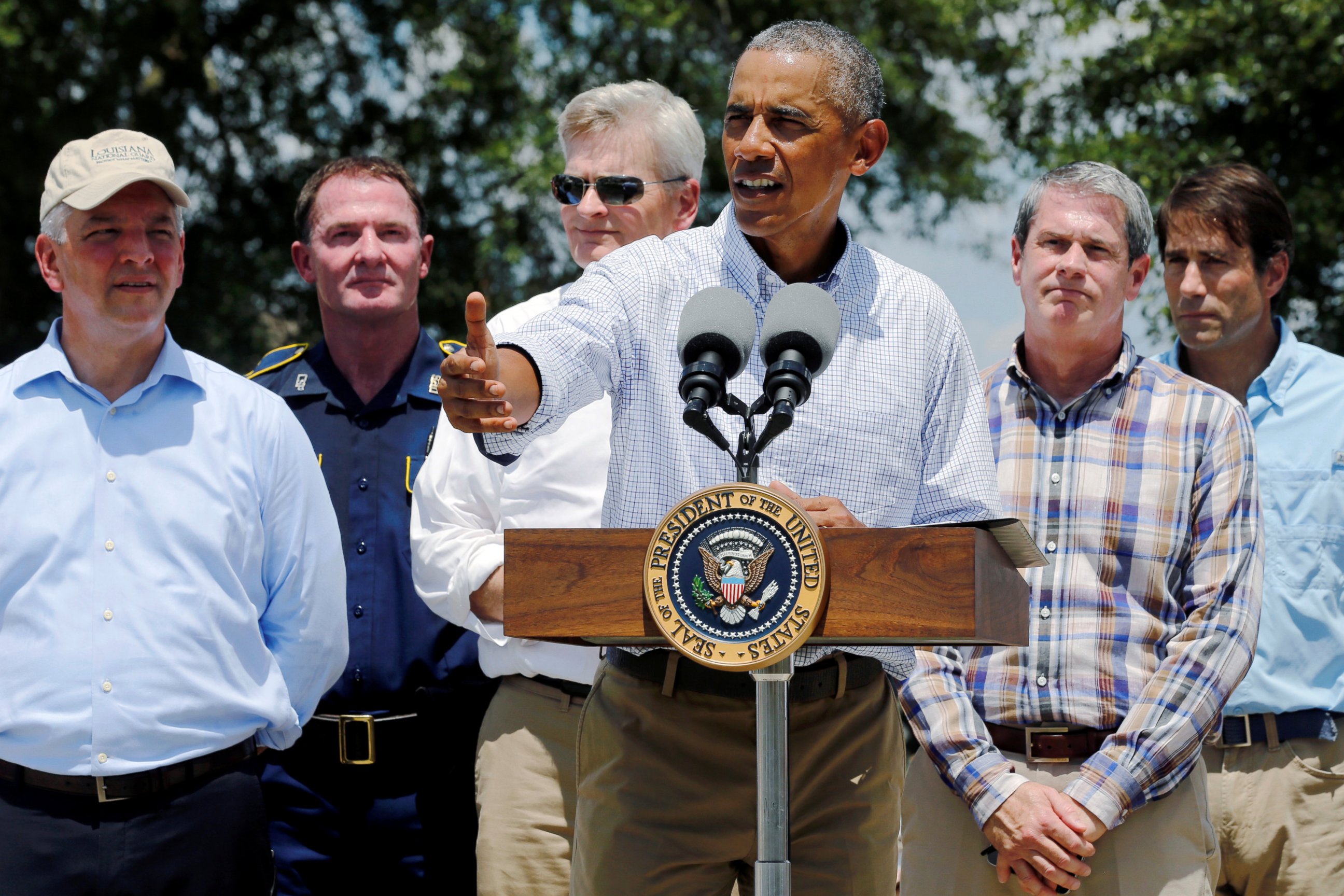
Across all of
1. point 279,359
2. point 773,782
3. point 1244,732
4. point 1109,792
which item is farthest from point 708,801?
point 279,359

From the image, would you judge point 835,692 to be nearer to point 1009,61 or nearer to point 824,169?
point 824,169

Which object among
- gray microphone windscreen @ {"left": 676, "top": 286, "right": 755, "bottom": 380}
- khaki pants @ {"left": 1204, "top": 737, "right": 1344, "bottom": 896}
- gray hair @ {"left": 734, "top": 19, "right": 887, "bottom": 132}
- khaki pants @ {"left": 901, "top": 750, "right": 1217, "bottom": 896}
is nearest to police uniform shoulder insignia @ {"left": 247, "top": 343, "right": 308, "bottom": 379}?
gray hair @ {"left": 734, "top": 19, "right": 887, "bottom": 132}

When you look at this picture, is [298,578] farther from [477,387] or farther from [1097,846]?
[1097,846]

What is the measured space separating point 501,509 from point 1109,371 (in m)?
1.61

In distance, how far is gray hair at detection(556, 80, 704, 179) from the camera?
4.50 metres

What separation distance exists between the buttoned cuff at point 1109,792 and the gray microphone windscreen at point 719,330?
1.48 metres

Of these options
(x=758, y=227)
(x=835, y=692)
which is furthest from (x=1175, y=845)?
(x=758, y=227)

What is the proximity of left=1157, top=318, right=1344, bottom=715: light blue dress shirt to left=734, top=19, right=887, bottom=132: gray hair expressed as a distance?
1.47 metres

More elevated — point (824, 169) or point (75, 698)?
point (824, 169)

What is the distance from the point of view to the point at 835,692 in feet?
9.45

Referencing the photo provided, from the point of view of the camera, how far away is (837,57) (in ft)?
9.65

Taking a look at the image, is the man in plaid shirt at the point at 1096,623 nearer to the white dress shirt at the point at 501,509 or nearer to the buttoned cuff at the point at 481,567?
the white dress shirt at the point at 501,509

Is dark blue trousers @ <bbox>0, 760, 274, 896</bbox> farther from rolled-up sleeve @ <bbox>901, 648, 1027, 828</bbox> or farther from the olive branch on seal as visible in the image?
the olive branch on seal

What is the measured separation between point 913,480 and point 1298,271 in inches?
311
